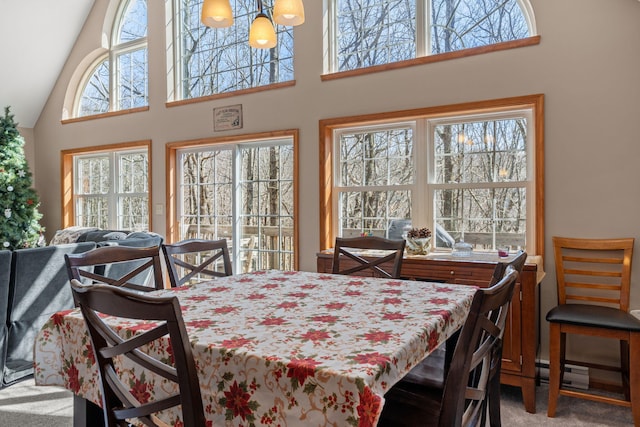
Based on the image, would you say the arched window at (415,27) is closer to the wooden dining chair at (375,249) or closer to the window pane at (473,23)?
the window pane at (473,23)

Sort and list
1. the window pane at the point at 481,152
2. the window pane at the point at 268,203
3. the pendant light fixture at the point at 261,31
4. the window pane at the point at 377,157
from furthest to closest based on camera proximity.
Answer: the window pane at the point at 268,203 → the window pane at the point at 377,157 → the window pane at the point at 481,152 → the pendant light fixture at the point at 261,31

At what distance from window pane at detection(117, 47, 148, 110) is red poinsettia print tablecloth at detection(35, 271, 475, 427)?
13.8 feet

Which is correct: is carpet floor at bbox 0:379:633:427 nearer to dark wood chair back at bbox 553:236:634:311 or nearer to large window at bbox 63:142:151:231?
dark wood chair back at bbox 553:236:634:311

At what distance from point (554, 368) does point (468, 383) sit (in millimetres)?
1416

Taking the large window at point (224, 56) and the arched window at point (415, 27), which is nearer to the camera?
the arched window at point (415, 27)

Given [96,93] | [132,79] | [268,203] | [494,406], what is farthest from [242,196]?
[494,406]

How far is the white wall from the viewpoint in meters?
2.81

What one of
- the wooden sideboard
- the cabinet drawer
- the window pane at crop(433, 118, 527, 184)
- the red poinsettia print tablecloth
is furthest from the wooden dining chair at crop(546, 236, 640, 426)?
the red poinsettia print tablecloth

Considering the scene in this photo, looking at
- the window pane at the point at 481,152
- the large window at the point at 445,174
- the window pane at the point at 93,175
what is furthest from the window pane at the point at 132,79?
the window pane at the point at 481,152

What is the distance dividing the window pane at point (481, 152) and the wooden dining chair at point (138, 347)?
280 centimetres

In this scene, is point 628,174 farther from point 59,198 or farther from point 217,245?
point 59,198

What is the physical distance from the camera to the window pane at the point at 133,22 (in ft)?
17.4

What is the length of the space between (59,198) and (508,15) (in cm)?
587

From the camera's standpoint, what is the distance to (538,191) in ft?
9.96
